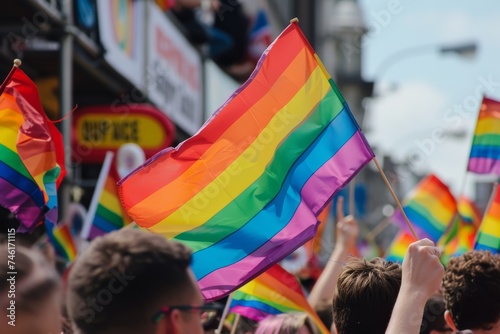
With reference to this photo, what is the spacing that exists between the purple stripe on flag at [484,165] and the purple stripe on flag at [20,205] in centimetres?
322

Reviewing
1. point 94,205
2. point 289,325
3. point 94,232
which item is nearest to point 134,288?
point 289,325

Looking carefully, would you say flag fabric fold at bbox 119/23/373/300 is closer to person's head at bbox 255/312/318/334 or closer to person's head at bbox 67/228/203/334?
person's head at bbox 255/312/318/334

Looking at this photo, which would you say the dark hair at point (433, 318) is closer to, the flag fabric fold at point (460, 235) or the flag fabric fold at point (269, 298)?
the flag fabric fold at point (269, 298)

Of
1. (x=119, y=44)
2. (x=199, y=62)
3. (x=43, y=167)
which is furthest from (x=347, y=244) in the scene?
(x=199, y=62)

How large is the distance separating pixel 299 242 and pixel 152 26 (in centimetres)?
888

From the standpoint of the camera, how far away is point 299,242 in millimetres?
4750

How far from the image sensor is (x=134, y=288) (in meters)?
2.58

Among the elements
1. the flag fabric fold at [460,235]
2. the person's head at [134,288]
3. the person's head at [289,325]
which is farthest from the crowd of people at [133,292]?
the flag fabric fold at [460,235]

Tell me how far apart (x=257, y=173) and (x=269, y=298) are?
1.05 metres

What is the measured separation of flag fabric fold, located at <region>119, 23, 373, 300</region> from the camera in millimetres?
4793

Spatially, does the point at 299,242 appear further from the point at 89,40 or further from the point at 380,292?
the point at 89,40

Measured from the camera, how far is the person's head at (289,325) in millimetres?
4664

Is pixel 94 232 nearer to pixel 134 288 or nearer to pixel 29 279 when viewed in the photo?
pixel 29 279

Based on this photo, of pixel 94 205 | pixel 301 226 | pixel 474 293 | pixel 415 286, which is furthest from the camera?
pixel 94 205
